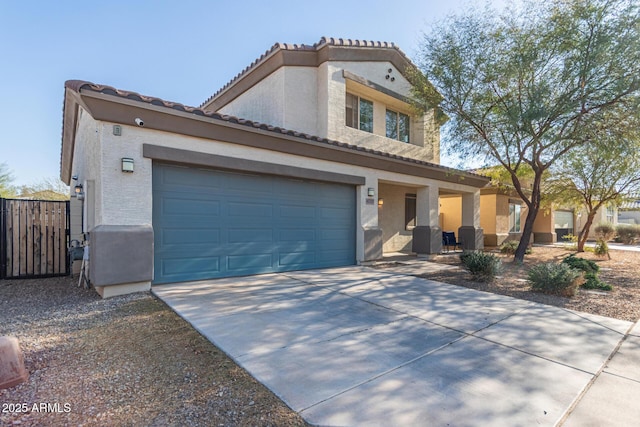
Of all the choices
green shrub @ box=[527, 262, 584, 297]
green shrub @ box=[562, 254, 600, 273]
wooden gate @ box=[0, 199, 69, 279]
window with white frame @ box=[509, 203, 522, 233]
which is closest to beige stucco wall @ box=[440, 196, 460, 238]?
window with white frame @ box=[509, 203, 522, 233]

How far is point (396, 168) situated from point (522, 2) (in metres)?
5.82

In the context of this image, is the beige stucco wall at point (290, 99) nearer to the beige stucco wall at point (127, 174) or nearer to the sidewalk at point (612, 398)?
the beige stucco wall at point (127, 174)

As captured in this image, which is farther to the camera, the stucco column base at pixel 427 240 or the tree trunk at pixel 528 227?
the stucco column base at pixel 427 240

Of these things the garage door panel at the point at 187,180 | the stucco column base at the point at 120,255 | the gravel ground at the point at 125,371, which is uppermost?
the garage door panel at the point at 187,180

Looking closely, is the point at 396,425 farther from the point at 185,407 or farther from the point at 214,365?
the point at 214,365

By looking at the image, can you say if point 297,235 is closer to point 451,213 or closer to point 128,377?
point 128,377

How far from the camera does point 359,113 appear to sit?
12.6 m

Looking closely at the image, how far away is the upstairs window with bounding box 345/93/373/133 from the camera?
12.4m

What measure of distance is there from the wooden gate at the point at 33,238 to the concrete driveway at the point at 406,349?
474 centimetres

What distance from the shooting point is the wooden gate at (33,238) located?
26.9 feet

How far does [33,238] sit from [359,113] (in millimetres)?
11216

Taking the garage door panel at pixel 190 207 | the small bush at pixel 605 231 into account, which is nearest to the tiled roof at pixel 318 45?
the garage door panel at pixel 190 207

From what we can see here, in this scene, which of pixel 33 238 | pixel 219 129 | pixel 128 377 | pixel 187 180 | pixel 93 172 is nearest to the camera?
pixel 128 377

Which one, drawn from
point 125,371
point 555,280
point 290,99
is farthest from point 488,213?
point 125,371
